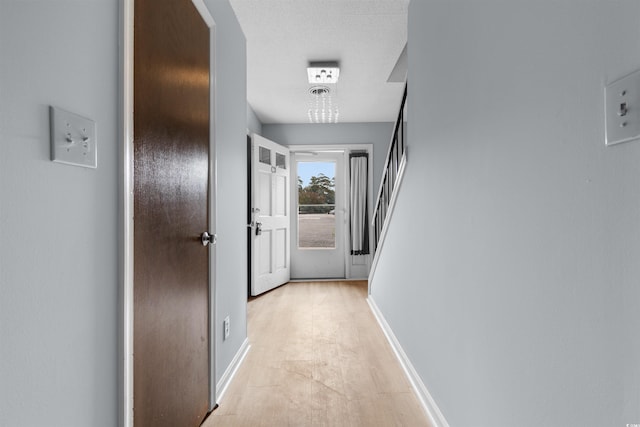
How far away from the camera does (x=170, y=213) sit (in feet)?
4.48

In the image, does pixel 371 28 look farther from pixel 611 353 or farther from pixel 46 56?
pixel 611 353

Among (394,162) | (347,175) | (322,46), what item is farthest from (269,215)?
(322,46)

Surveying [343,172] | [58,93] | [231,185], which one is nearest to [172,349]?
[58,93]

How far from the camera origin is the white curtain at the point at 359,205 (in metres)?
5.26

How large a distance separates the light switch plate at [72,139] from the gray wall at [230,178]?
3.50ft

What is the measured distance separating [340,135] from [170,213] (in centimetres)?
423

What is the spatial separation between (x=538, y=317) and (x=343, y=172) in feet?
14.9

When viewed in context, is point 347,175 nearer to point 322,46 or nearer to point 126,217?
point 322,46

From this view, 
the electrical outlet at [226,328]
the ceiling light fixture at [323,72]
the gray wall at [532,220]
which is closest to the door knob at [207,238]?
the electrical outlet at [226,328]

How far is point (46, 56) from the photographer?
2.50ft

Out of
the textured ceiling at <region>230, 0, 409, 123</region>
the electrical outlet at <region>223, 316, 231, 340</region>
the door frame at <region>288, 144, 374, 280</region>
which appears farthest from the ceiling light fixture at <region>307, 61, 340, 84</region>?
the electrical outlet at <region>223, 316, 231, 340</region>

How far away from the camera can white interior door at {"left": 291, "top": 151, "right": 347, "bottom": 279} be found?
536cm

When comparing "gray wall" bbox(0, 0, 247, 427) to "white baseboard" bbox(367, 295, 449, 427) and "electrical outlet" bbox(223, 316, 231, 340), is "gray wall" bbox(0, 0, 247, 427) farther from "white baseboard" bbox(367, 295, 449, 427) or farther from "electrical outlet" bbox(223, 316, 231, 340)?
"white baseboard" bbox(367, 295, 449, 427)

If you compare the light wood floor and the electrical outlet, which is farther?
the electrical outlet
